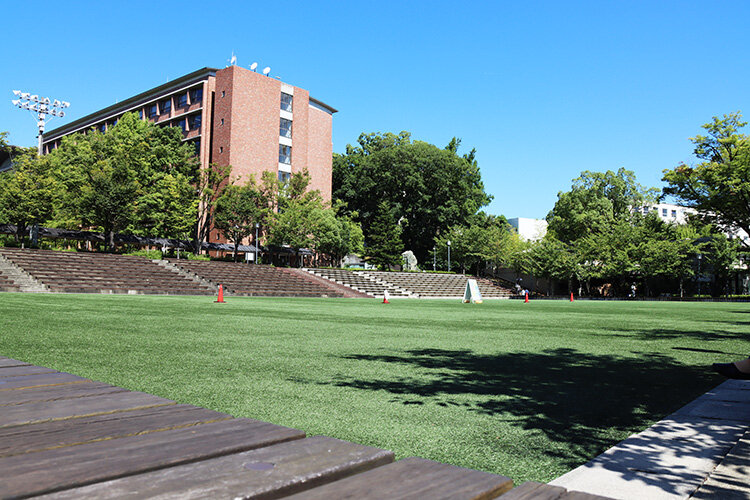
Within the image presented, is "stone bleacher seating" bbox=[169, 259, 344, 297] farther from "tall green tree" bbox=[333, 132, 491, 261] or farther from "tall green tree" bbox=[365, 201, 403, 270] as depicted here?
"tall green tree" bbox=[333, 132, 491, 261]

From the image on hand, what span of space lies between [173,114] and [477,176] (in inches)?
1580

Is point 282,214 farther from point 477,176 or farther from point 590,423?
point 590,423

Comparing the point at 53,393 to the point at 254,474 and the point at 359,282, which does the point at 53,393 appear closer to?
the point at 254,474

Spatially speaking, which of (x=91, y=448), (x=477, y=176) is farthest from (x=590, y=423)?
(x=477, y=176)

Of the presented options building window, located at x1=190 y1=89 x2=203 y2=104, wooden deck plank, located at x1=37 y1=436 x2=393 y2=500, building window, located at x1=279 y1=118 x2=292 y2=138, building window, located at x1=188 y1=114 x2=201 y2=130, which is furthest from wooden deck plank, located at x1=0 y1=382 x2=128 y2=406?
building window, located at x1=190 y1=89 x2=203 y2=104

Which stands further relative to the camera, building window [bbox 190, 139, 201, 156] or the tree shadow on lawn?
building window [bbox 190, 139, 201, 156]

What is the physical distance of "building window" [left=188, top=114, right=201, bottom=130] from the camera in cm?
5612

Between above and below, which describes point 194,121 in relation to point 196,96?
below

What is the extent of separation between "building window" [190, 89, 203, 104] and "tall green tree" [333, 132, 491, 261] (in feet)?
68.5

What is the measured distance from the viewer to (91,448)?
148cm

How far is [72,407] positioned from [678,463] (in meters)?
3.03

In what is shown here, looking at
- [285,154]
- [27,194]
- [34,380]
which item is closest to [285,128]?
[285,154]

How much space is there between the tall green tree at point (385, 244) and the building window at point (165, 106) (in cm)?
2711

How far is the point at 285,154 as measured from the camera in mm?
56406
